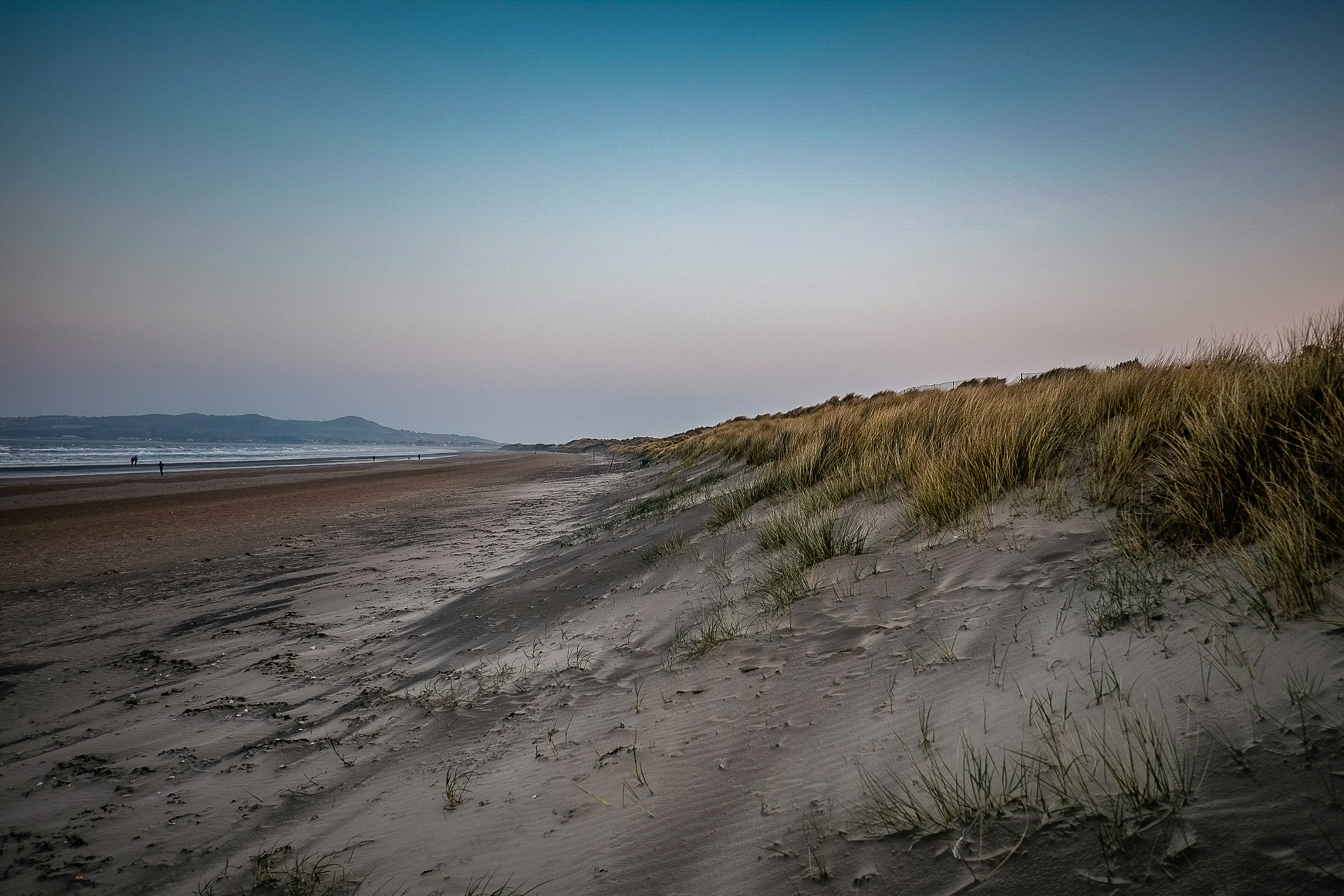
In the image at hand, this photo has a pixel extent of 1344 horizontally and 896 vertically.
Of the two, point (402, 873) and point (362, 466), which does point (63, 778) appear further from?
point (362, 466)

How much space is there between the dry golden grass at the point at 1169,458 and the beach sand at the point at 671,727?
0.31 meters

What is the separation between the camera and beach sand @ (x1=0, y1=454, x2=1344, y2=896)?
5.17 ft

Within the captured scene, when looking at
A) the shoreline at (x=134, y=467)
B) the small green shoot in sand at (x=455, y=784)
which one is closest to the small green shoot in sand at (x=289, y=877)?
the small green shoot in sand at (x=455, y=784)

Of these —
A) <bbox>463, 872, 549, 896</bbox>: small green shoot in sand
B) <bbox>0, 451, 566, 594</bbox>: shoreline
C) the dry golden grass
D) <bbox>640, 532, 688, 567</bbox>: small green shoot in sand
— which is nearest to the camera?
<bbox>463, 872, 549, 896</bbox>: small green shoot in sand

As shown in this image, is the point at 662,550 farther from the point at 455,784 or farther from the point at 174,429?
the point at 174,429

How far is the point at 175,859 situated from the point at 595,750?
1862 millimetres

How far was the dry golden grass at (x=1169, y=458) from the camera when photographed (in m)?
2.40

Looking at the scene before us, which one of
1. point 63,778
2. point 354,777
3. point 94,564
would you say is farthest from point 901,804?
point 94,564

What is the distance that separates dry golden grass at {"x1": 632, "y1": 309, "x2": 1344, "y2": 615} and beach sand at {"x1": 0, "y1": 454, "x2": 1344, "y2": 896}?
0.31 m

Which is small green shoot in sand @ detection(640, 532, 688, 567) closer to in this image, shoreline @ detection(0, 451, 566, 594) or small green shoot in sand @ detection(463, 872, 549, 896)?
small green shoot in sand @ detection(463, 872, 549, 896)

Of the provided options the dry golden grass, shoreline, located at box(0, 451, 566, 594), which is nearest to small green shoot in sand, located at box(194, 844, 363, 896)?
the dry golden grass

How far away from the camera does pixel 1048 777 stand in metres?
1.74

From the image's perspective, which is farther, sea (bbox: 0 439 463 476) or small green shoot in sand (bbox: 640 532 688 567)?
sea (bbox: 0 439 463 476)

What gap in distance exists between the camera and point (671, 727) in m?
2.86
